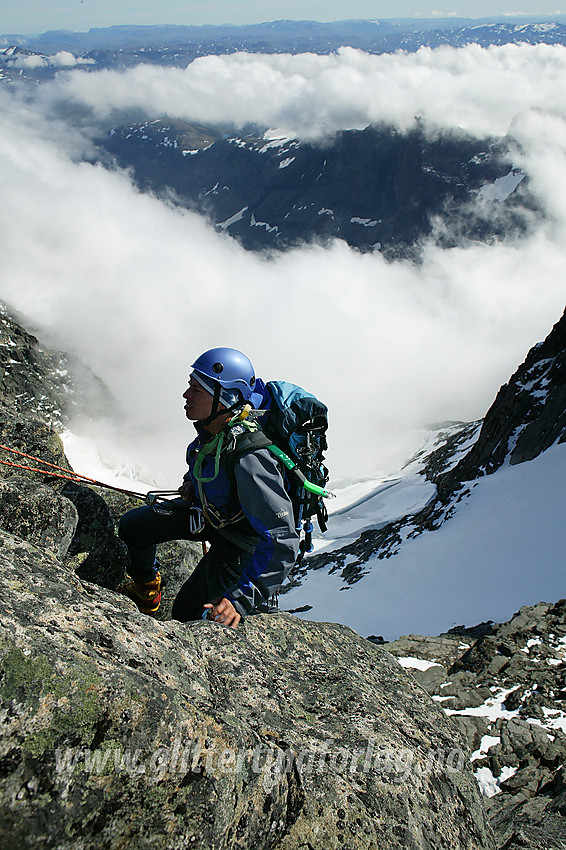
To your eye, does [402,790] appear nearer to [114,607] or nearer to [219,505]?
[114,607]

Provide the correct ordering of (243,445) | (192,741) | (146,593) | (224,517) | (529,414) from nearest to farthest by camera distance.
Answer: (192,741)
(243,445)
(224,517)
(146,593)
(529,414)

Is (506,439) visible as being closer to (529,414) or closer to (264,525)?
(529,414)

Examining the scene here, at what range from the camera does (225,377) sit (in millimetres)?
5773

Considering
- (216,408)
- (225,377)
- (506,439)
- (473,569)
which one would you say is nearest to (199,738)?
(216,408)

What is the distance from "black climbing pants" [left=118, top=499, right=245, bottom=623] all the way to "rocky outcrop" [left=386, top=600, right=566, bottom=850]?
11.1 ft

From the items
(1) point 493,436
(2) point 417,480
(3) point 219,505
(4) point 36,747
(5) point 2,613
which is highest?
(2) point 417,480

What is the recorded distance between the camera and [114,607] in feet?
13.3

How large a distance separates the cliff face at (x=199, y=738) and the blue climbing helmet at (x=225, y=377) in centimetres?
235

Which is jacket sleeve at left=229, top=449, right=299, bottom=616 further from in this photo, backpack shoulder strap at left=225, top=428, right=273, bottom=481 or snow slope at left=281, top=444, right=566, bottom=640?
snow slope at left=281, top=444, right=566, bottom=640

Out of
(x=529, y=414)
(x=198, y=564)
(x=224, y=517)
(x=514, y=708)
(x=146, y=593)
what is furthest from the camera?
(x=529, y=414)

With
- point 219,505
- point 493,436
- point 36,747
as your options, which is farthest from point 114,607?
point 493,436

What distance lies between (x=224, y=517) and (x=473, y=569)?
23592 millimetres

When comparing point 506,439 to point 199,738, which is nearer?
point 199,738

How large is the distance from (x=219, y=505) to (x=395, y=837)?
3272 millimetres
